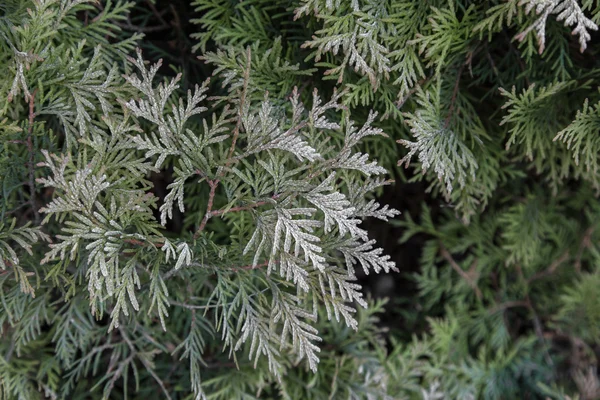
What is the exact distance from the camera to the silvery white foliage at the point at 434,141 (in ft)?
3.36

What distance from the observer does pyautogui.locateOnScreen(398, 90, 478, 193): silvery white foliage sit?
1023 millimetres

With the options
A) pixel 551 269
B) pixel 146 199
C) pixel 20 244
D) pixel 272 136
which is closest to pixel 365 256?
pixel 272 136

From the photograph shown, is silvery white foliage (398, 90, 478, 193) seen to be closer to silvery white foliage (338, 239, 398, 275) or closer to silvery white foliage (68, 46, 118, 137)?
silvery white foliage (338, 239, 398, 275)

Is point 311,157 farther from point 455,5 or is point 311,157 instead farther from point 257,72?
point 455,5

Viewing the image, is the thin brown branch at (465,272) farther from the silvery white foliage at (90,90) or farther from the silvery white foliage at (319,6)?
the silvery white foliage at (90,90)

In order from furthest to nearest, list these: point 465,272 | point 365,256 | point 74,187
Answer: point 465,272, point 365,256, point 74,187

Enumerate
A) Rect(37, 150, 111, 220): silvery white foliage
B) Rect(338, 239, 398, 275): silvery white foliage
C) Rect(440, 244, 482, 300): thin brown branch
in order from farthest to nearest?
Rect(440, 244, 482, 300): thin brown branch → Rect(338, 239, 398, 275): silvery white foliage → Rect(37, 150, 111, 220): silvery white foliage

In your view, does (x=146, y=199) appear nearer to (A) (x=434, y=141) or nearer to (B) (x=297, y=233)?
(B) (x=297, y=233)

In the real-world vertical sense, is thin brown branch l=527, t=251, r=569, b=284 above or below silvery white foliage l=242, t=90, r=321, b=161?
below

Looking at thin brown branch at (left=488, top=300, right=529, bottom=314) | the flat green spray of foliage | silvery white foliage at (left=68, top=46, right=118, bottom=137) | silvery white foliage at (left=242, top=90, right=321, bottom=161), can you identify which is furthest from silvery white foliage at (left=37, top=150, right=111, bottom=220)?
thin brown branch at (left=488, top=300, right=529, bottom=314)

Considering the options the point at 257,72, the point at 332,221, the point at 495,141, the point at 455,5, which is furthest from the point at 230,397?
the point at 455,5

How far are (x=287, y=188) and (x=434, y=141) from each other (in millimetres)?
309

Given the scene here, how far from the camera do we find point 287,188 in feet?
3.11

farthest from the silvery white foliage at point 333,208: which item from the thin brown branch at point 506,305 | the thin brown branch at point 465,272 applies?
the thin brown branch at point 506,305
